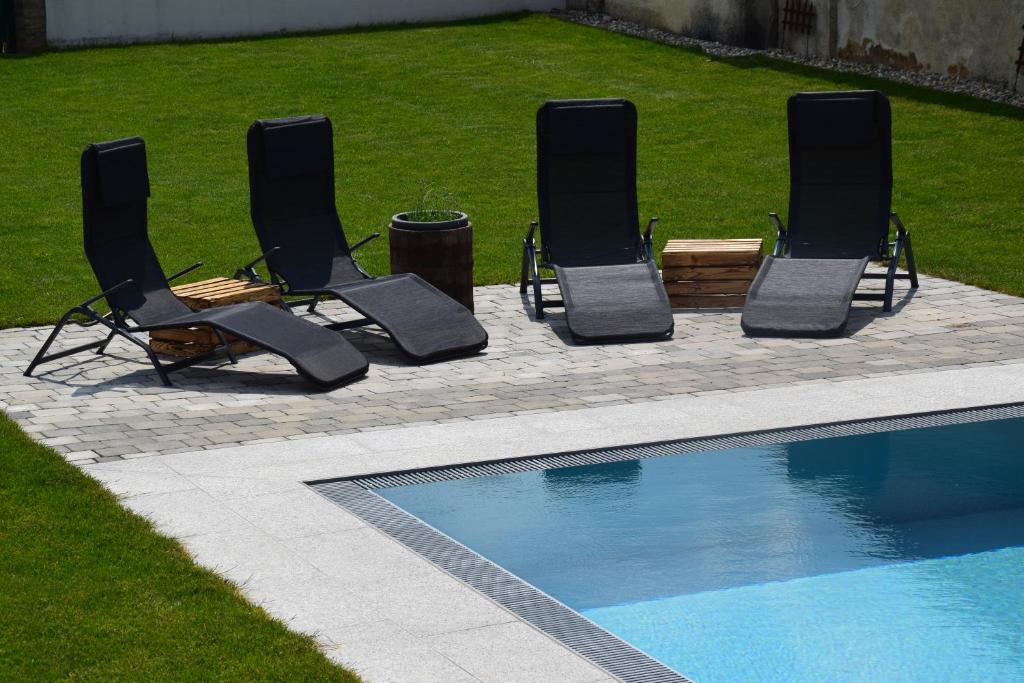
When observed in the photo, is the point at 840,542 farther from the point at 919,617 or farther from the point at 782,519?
the point at 919,617

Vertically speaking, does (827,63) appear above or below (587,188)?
above

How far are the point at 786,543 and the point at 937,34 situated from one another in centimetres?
1660

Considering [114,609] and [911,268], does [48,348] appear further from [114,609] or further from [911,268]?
[911,268]

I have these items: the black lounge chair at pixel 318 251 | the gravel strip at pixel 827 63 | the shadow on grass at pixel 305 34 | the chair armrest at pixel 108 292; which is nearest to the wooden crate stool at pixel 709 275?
the black lounge chair at pixel 318 251

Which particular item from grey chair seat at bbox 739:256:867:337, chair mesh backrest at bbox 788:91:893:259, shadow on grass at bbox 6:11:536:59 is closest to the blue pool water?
grey chair seat at bbox 739:256:867:337

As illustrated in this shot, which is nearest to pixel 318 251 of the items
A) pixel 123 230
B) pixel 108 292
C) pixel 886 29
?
pixel 123 230

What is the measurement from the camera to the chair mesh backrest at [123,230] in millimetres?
11062

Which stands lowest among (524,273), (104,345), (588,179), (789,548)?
(789,548)

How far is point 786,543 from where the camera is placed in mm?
8109

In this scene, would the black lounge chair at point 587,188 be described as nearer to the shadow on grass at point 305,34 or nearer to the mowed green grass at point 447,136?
the mowed green grass at point 447,136

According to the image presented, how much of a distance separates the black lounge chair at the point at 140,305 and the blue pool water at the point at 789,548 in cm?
235

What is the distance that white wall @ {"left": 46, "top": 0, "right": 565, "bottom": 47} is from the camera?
93.2 feet

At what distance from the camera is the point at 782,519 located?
27.7ft

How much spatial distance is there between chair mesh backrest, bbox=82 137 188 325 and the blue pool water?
353cm
